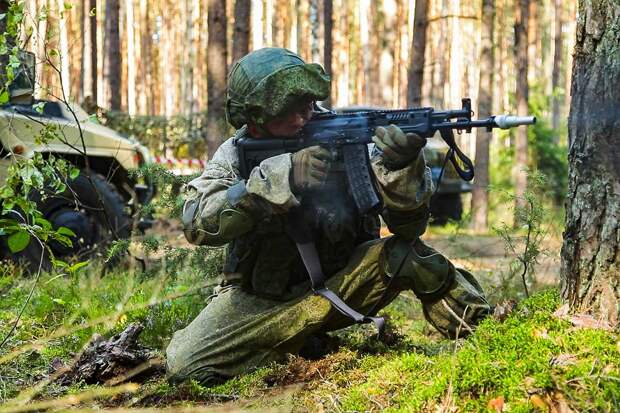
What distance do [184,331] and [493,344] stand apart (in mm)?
1551

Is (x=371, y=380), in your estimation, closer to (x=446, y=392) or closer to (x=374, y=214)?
(x=446, y=392)

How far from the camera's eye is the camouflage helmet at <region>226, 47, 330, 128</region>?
3416 mm

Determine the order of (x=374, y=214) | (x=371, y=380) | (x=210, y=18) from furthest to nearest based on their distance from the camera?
(x=210, y=18), (x=374, y=214), (x=371, y=380)

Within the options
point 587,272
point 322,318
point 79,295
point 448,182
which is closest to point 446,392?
point 587,272

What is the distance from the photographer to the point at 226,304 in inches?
151

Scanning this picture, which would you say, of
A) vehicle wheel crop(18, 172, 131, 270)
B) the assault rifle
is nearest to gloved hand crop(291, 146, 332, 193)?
the assault rifle

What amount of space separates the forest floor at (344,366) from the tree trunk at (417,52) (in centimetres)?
764

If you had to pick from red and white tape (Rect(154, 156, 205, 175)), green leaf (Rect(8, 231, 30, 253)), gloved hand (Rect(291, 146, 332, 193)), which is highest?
gloved hand (Rect(291, 146, 332, 193))

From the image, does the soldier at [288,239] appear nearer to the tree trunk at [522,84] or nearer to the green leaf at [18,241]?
the green leaf at [18,241]

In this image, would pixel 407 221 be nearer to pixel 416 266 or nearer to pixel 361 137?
pixel 416 266

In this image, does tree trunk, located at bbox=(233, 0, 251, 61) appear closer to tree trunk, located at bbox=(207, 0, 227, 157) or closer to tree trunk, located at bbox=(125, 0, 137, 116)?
tree trunk, located at bbox=(207, 0, 227, 157)

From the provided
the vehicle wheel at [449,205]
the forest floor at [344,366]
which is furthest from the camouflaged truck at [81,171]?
the vehicle wheel at [449,205]

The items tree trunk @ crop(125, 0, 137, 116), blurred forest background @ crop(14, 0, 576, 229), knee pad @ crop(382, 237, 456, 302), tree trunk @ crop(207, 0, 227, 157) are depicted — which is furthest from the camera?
tree trunk @ crop(125, 0, 137, 116)

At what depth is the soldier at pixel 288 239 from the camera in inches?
132
